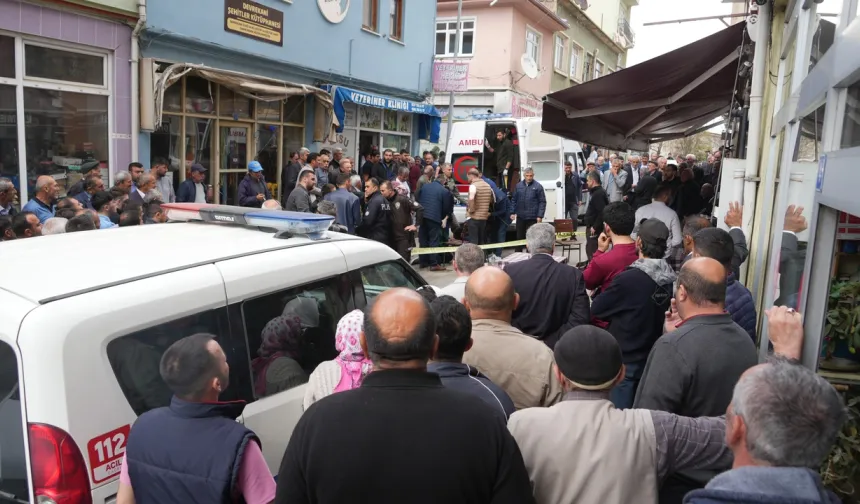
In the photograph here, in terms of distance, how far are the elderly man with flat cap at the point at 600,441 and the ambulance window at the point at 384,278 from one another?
1664mm

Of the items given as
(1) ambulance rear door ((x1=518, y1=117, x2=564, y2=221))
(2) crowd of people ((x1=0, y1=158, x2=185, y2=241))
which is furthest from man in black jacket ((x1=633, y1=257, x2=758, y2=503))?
(1) ambulance rear door ((x1=518, y1=117, x2=564, y2=221))

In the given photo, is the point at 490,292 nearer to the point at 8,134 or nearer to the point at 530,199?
the point at 8,134

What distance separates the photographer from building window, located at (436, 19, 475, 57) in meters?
24.1

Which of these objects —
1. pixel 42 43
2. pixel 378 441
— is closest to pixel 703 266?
pixel 378 441

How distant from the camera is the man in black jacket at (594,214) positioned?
36.0ft

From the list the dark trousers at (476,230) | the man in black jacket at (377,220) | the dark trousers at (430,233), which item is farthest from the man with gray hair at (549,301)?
the dark trousers at (476,230)

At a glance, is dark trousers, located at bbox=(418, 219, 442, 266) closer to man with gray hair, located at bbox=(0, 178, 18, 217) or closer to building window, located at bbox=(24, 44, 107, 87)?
building window, located at bbox=(24, 44, 107, 87)

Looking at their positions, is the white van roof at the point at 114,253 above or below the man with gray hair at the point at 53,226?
above

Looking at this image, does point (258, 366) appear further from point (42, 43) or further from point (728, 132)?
point (42, 43)

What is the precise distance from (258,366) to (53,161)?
7.84 metres

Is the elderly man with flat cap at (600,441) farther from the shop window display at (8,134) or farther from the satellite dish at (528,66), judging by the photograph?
the satellite dish at (528,66)

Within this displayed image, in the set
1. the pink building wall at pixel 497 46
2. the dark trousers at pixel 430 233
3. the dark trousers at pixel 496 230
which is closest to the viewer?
the dark trousers at pixel 430 233

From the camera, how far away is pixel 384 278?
13.0 feet

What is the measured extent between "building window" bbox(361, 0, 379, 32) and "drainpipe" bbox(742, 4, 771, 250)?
1108cm
